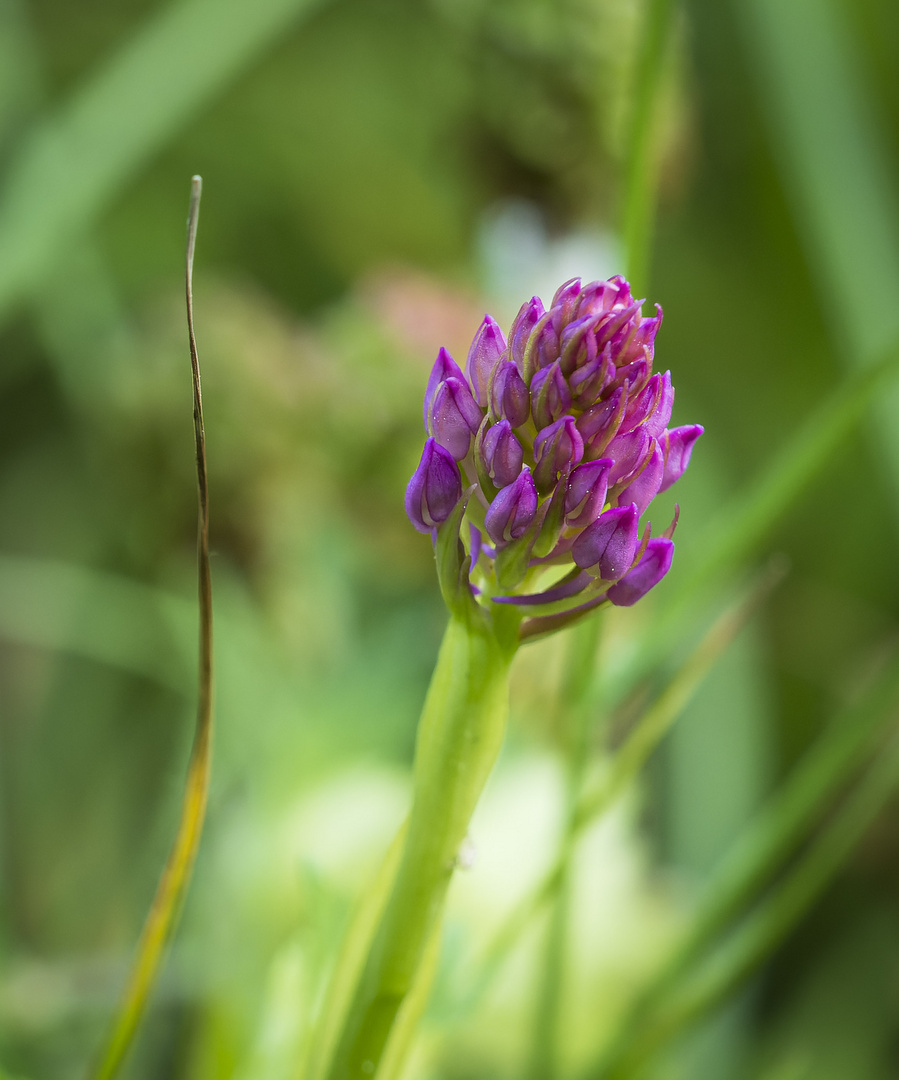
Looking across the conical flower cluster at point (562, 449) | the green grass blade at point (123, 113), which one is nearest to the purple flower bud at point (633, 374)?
the conical flower cluster at point (562, 449)

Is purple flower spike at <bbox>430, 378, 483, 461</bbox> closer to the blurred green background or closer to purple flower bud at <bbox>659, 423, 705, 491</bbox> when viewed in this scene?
purple flower bud at <bbox>659, 423, 705, 491</bbox>

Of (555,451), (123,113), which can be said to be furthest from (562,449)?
(123,113)

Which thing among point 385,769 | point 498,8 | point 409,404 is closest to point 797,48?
point 498,8

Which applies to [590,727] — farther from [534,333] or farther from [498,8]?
[498,8]

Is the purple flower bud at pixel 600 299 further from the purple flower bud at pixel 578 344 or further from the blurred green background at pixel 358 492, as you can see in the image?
the blurred green background at pixel 358 492

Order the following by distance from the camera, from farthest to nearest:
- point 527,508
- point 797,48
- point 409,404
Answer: point 797,48
point 409,404
point 527,508

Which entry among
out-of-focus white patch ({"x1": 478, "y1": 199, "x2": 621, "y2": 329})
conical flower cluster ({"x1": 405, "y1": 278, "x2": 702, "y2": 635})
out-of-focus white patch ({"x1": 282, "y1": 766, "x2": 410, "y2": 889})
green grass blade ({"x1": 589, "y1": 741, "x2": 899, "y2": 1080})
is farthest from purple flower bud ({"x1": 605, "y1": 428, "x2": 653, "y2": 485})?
out-of-focus white patch ({"x1": 478, "y1": 199, "x2": 621, "y2": 329})

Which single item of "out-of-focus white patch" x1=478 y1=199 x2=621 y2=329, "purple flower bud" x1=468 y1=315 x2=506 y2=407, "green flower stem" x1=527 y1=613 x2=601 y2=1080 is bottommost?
"green flower stem" x1=527 y1=613 x2=601 y2=1080
